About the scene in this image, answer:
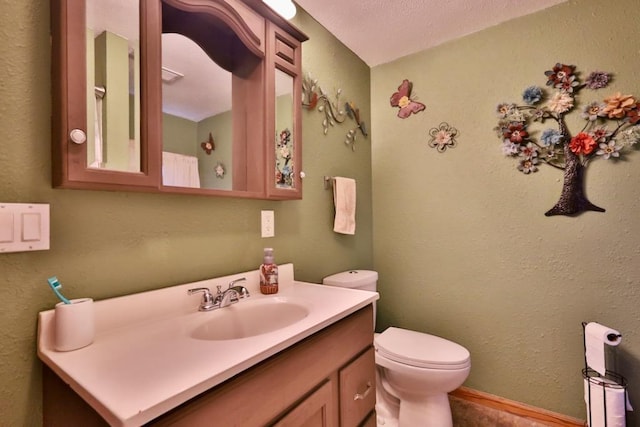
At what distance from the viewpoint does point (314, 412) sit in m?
0.76

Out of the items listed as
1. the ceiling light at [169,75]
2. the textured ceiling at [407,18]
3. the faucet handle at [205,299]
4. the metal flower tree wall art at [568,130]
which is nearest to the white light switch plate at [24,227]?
the faucet handle at [205,299]

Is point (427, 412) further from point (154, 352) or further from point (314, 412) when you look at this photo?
point (154, 352)

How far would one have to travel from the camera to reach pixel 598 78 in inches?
55.6

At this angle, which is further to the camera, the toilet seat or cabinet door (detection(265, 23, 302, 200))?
the toilet seat

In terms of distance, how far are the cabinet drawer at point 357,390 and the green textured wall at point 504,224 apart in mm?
972

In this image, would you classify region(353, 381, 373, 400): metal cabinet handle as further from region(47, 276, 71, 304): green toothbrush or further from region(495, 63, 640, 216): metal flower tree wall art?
region(495, 63, 640, 216): metal flower tree wall art

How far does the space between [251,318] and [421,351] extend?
35.2 inches

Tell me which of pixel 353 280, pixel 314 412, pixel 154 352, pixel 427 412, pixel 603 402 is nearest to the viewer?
pixel 154 352

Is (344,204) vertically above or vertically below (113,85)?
below

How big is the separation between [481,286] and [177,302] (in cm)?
162

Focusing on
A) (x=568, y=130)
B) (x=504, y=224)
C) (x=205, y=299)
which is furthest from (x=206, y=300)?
(x=568, y=130)

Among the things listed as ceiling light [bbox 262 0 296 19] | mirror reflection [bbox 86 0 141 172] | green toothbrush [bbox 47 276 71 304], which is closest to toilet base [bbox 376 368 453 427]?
green toothbrush [bbox 47 276 71 304]

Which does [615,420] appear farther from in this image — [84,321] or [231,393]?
[84,321]

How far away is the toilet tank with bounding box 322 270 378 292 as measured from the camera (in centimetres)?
152
